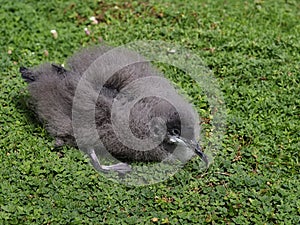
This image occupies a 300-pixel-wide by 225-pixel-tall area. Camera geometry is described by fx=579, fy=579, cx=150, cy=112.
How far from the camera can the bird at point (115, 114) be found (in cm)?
553

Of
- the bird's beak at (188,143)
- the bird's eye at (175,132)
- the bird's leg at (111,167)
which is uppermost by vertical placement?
the bird's eye at (175,132)

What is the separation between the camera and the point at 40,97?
19.3 ft

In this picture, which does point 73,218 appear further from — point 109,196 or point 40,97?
point 40,97

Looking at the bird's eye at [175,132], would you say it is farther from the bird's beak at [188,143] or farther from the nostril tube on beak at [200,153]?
the nostril tube on beak at [200,153]

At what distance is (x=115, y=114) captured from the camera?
5.56 metres

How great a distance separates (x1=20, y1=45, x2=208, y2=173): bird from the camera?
5.53 meters

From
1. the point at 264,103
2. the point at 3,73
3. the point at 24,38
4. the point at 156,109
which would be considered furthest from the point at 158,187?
the point at 24,38

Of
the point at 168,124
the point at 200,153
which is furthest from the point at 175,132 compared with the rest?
the point at 200,153

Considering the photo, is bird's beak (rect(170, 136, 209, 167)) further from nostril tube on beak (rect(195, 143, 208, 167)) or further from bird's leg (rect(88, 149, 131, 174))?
bird's leg (rect(88, 149, 131, 174))

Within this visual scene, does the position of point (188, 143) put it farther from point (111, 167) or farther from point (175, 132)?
point (111, 167)

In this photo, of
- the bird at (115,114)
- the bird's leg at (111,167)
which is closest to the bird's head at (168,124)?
the bird at (115,114)

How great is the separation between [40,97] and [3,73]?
1.08m

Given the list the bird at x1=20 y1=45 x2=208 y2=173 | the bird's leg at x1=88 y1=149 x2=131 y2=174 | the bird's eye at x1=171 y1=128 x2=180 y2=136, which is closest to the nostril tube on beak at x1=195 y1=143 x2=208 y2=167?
the bird at x1=20 y1=45 x2=208 y2=173

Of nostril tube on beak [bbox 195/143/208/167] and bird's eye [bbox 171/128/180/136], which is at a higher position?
bird's eye [bbox 171/128/180/136]
